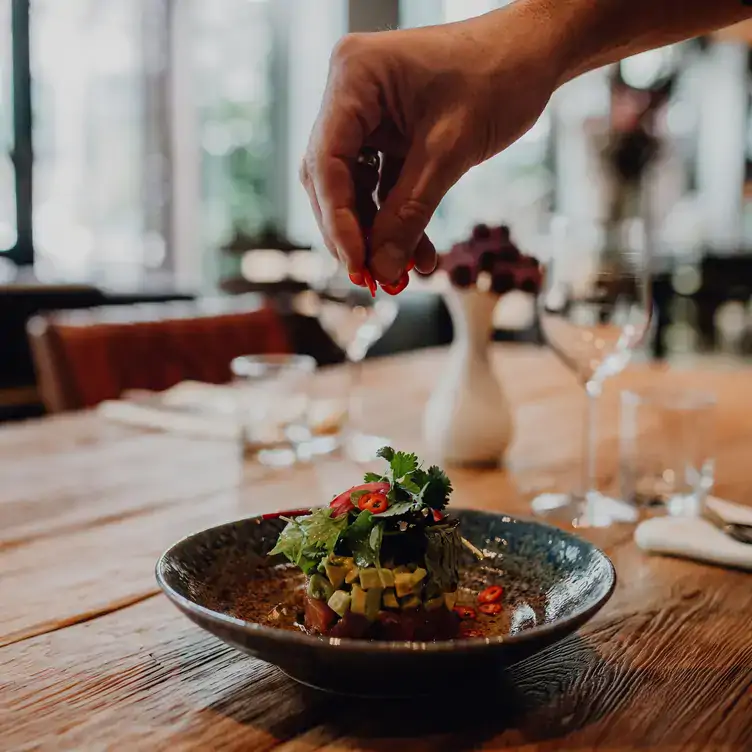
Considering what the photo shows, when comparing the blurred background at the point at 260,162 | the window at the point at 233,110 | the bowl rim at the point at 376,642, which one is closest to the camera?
the bowl rim at the point at 376,642

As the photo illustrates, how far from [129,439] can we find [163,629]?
69 centimetres

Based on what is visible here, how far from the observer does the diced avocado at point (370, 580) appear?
56cm

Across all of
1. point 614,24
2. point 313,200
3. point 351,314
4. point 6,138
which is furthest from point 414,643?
point 6,138

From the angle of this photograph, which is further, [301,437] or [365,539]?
[301,437]

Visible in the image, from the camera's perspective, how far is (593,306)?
98 centimetres

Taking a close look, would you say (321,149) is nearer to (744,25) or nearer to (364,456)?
(364,456)

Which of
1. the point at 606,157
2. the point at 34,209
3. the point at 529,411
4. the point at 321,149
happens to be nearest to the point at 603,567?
the point at 321,149

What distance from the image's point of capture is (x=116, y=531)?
2.94 ft

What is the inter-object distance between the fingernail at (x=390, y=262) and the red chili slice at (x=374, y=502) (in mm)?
172

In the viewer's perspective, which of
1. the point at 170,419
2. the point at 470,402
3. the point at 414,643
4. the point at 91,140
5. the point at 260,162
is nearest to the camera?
the point at 414,643

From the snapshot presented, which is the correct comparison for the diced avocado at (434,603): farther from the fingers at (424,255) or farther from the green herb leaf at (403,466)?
the fingers at (424,255)

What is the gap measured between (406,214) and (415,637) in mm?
297

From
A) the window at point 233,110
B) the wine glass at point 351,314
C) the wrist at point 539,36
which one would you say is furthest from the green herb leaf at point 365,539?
the window at point 233,110

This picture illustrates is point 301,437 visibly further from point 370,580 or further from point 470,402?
point 370,580
